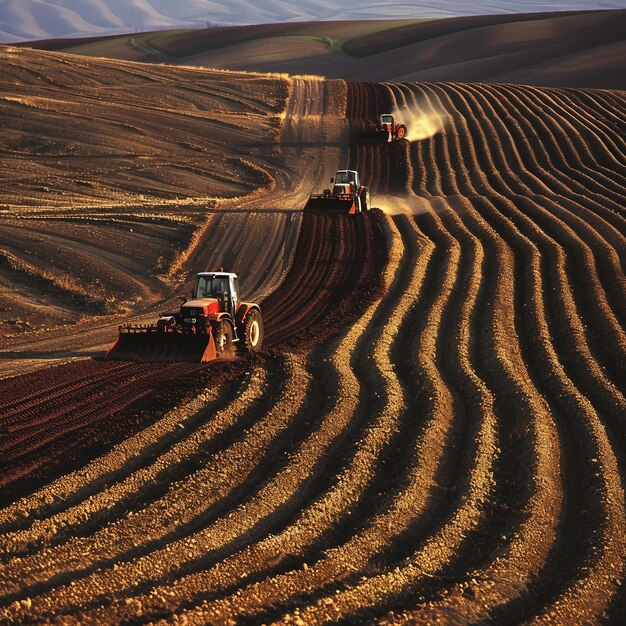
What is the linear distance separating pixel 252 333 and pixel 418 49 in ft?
271

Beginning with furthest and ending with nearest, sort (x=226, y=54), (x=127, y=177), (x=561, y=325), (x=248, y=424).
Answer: (x=226, y=54) < (x=127, y=177) < (x=561, y=325) < (x=248, y=424)

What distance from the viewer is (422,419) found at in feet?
48.3

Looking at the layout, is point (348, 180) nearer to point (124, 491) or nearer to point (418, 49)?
point (124, 491)

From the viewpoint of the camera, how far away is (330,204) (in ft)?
112

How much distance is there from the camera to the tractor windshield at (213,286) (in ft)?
59.9

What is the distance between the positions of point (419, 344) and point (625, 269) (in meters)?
8.58

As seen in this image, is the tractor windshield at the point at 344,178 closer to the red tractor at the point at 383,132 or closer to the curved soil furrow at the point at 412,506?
the red tractor at the point at 383,132

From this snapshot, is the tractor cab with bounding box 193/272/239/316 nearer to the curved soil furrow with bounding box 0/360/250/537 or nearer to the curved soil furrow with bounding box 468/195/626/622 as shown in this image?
the curved soil furrow with bounding box 0/360/250/537

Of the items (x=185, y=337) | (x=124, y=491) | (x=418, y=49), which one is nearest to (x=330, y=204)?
(x=185, y=337)

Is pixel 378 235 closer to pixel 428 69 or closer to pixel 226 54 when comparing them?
pixel 428 69

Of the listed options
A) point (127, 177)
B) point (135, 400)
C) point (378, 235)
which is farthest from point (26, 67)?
point (135, 400)

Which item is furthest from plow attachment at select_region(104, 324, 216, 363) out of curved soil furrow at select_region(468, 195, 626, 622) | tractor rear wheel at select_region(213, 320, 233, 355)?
curved soil furrow at select_region(468, 195, 626, 622)

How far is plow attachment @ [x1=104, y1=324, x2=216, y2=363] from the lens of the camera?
17.1 meters

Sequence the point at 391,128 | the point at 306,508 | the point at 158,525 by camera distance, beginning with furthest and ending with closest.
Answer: the point at 391,128, the point at 306,508, the point at 158,525
